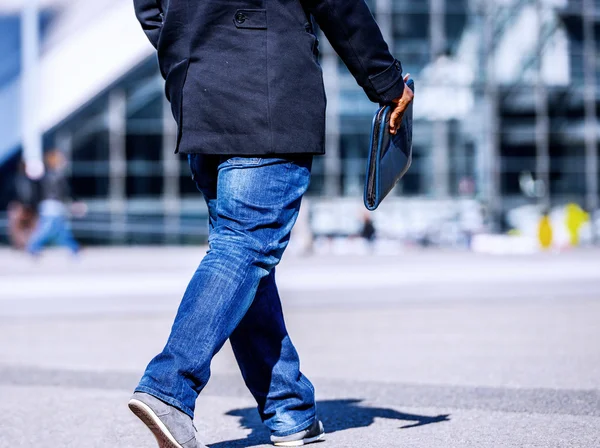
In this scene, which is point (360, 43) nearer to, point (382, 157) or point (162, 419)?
point (382, 157)

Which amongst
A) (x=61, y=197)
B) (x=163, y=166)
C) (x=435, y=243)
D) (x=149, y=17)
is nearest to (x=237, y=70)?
(x=149, y=17)

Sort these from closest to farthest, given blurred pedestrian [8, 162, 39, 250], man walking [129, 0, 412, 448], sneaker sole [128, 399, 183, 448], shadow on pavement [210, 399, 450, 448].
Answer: sneaker sole [128, 399, 183, 448]
man walking [129, 0, 412, 448]
shadow on pavement [210, 399, 450, 448]
blurred pedestrian [8, 162, 39, 250]

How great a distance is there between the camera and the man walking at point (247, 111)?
2566mm

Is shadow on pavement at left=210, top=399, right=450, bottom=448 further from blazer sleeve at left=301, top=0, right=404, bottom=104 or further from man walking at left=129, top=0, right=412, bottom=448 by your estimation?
blazer sleeve at left=301, top=0, right=404, bottom=104

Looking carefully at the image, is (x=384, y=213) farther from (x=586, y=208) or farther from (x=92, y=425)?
(x=92, y=425)

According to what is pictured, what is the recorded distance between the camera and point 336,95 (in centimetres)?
3294

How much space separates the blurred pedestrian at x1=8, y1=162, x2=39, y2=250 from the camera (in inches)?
741

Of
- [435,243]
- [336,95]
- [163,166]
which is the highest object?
[336,95]

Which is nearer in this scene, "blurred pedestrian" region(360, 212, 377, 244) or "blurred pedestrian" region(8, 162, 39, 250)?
"blurred pedestrian" region(8, 162, 39, 250)

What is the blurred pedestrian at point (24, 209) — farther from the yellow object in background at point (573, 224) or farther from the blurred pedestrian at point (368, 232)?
the yellow object in background at point (573, 224)

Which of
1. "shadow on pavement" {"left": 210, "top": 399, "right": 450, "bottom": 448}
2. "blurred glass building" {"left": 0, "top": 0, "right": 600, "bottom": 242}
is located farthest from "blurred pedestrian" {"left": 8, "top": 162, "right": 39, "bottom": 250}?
"shadow on pavement" {"left": 210, "top": 399, "right": 450, "bottom": 448}

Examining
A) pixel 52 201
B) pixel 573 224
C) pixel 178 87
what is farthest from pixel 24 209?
pixel 178 87

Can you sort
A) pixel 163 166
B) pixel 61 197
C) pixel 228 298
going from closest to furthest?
pixel 228 298 → pixel 61 197 → pixel 163 166

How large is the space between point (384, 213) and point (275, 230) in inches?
1158
